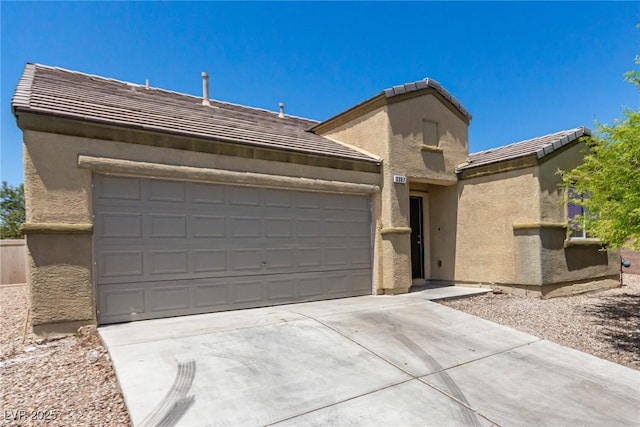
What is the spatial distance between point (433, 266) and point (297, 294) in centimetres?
532

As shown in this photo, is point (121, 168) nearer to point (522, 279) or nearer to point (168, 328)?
point (168, 328)

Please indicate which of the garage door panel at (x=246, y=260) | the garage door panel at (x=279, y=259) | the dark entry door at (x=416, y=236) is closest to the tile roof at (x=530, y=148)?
the dark entry door at (x=416, y=236)

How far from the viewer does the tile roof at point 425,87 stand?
9.55m

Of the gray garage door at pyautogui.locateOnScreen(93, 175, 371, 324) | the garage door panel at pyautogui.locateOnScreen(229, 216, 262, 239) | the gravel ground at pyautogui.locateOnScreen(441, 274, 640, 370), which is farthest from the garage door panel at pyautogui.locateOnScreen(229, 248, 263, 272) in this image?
the gravel ground at pyautogui.locateOnScreen(441, 274, 640, 370)

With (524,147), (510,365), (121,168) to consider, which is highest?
(524,147)

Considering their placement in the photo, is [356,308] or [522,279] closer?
[356,308]

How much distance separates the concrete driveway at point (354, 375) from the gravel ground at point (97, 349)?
0.26 metres

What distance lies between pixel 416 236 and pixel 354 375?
7586 millimetres

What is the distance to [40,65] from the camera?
9453mm

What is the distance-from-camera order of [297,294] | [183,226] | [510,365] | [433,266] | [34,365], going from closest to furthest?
[34,365]
[510,365]
[183,226]
[297,294]
[433,266]

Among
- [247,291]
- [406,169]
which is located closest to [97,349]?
[247,291]

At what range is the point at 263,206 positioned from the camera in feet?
25.5

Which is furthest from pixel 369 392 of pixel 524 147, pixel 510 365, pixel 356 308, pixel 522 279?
pixel 524 147

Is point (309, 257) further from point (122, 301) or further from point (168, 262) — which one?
point (122, 301)
